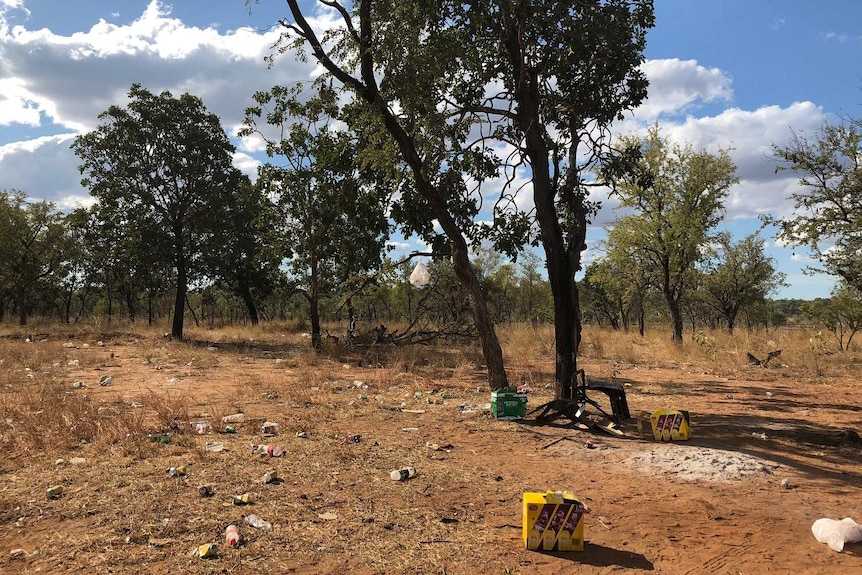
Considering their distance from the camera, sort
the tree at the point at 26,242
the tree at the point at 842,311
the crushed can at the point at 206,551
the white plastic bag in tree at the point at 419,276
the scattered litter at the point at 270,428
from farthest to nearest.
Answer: the tree at the point at 26,242
the tree at the point at 842,311
the white plastic bag in tree at the point at 419,276
the scattered litter at the point at 270,428
the crushed can at the point at 206,551

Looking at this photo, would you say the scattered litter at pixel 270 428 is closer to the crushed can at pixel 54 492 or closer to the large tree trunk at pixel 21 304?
the crushed can at pixel 54 492

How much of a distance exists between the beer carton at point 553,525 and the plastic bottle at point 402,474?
1.40 m

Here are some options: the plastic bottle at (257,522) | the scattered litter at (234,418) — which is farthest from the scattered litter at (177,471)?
the scattered litter at (234,418)

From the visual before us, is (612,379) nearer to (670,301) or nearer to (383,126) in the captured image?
(383,126)

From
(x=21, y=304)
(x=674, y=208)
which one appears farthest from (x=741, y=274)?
(x=21, y=304)

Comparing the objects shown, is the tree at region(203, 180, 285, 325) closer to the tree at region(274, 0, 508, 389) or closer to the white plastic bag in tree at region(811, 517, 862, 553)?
the tree at region(274, 0, 508, 389)

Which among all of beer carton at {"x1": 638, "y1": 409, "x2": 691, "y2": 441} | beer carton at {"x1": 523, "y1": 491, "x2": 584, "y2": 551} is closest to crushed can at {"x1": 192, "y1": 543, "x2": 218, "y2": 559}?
beer carton at {"x1": 523, "y1": 491, "x2": 584, "y2": 551}

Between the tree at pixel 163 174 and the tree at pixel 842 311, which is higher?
the tree at pixel 163 174

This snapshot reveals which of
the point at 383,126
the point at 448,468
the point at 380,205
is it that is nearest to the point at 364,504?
the point at 448,468

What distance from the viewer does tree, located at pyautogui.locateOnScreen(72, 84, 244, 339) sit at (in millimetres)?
17469

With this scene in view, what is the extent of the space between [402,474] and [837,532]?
2.89 m

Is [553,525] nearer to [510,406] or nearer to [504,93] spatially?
[510,406]

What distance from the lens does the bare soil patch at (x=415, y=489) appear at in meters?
2.96

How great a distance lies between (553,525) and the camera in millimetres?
3102
